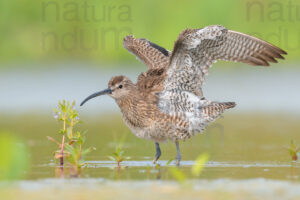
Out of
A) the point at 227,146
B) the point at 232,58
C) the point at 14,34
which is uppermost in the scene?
the point at 14,34

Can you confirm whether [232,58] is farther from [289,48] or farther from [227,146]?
[289,48]

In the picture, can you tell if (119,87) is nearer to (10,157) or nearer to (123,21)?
(10,157)

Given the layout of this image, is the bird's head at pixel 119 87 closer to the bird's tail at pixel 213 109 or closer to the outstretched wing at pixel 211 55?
the outstretched wing at pixel 211 55

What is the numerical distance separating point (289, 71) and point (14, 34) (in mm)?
6908

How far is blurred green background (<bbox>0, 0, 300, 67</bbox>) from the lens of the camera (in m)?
18.0

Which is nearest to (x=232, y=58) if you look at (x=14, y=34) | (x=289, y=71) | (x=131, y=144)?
(x=131, y=144)

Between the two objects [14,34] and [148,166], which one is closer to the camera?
[148,166]

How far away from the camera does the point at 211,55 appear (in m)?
9.59

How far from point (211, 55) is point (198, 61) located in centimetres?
21

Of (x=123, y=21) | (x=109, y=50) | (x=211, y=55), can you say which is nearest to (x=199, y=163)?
(x=211, y=55)

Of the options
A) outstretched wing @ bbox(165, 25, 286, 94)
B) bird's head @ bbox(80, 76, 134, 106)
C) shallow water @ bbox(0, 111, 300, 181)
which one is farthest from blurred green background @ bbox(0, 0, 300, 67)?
bird's head @ bbox(80, 76, 134, 106)

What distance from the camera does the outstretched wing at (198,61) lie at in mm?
9203

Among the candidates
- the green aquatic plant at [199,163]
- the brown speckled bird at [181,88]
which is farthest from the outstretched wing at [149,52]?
the green aquatic plant at [199,163]

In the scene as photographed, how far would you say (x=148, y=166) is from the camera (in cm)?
790
